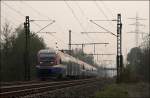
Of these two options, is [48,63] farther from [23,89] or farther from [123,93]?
[23,89]

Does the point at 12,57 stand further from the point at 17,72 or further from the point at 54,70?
the point at 54,70

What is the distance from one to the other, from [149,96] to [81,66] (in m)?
45.3

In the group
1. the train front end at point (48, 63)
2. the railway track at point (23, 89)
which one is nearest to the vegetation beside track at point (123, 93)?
the railway track at point (23, 89)

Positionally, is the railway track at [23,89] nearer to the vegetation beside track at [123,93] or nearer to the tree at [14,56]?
the vegetation beside track at [123,93]

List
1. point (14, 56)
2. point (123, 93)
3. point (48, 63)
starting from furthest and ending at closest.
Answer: point (14, 56), point (48, 63), point (123, 93)

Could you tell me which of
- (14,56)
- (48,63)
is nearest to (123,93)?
(48,63)

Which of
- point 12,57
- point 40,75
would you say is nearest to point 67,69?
point 40,75

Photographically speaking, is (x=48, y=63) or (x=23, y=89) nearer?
(x=23, y=89)

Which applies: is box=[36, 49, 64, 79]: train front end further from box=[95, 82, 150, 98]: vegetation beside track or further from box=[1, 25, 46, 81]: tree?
box=[1, 25, 46, 81]: tree

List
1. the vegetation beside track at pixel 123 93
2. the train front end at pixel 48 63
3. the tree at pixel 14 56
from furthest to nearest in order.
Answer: the tree at pixel 14 56
the train front end at pixel 48 63
the vegetation beside track at pixel 123 93

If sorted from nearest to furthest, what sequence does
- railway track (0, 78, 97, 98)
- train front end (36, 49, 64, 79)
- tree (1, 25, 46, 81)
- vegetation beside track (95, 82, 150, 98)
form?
1. railway track (0, 78, 97, 98)
2. vegetation beside track (95, 82, 150, 98)
3. train front end (36, 49, 64, 79)
4. tree (1, 25, 46, 81)

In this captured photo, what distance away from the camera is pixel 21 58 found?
2744 inches

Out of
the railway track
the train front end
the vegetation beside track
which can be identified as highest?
the train front end

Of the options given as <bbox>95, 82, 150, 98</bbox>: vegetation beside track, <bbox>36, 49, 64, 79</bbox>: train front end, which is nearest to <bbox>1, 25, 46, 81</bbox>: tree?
<bbox>36, 49, 64, 79</bbox>: train front end
